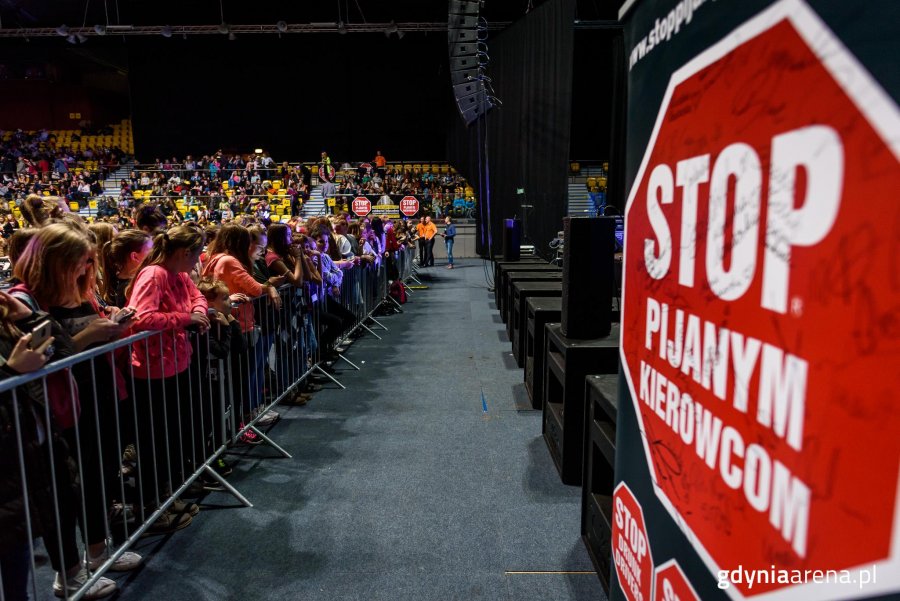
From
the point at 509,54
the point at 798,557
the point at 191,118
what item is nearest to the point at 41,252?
the point at 798,557

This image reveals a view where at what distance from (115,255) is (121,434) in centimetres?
105

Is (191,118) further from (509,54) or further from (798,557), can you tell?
(798,557)

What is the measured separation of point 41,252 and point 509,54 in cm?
1314

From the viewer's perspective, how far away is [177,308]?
2963mm

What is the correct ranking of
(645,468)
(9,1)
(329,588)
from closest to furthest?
(645,468)
(329,588)
(9,1)

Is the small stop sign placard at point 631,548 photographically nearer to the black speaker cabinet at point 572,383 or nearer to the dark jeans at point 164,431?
the black speaker cabinet at point 572,383

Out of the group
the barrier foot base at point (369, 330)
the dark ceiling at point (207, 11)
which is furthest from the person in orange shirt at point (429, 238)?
the barrier foot base at point (369, 330)

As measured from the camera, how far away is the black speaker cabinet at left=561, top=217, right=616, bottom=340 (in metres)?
2.98

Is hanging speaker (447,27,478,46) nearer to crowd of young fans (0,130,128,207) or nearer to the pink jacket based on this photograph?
the pink jacket

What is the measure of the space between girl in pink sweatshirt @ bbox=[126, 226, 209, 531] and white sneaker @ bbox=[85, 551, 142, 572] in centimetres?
28

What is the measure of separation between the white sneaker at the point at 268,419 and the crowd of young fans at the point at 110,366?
1 cm

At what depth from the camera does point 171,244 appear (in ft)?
9.47

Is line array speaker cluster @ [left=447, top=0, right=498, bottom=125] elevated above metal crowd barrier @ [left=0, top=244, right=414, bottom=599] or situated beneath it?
elevated above

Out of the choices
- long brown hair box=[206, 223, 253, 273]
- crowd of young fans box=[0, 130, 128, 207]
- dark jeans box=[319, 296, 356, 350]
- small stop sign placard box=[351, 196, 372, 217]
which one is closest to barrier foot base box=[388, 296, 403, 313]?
dark jeans box=[319, 296, 356, 350]
